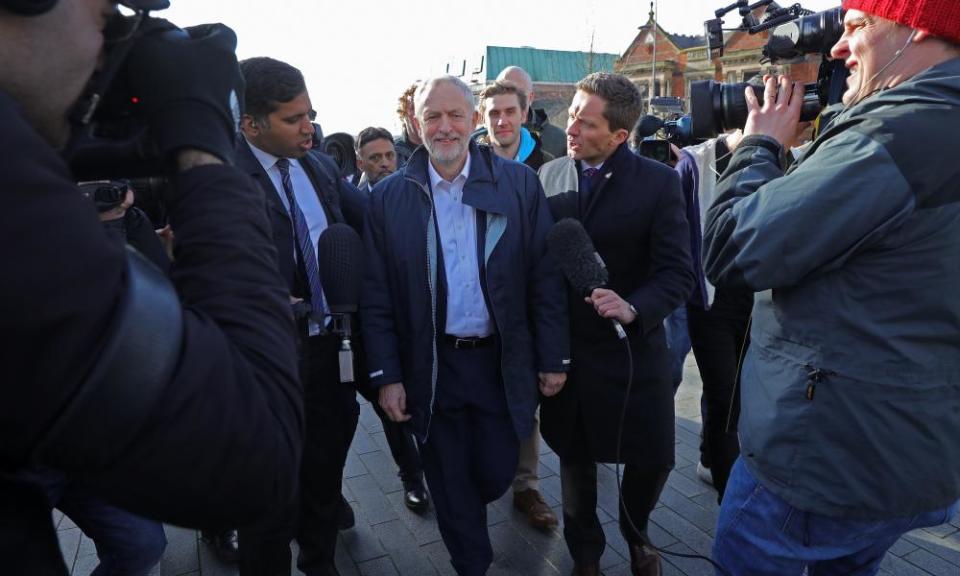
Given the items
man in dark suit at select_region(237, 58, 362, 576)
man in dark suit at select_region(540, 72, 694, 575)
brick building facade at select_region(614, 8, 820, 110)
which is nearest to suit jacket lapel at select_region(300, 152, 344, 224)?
man in dark suit at select_region(237, 58, 362, 576)

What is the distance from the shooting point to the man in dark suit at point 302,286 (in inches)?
98.6

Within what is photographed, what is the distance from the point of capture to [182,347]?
2.34 ft

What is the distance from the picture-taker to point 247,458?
0.77 m

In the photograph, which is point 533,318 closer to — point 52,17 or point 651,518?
point 651,518

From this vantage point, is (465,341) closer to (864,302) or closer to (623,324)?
(623,324)

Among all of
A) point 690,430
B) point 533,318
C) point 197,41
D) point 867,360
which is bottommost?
point 690,430

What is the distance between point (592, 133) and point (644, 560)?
75.2 inches

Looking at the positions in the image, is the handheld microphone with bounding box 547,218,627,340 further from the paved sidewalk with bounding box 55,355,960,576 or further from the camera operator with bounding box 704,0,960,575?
the paved sidewalk with bounding box 55,355,960,576

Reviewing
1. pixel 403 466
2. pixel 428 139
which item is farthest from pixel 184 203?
pixel 403 466

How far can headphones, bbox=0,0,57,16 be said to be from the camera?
66cm

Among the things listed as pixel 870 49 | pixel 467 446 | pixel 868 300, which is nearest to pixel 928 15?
pixel 870 49

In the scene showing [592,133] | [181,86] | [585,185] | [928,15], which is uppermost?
[928,15]

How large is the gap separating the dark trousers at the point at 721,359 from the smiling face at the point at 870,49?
175 centimetres

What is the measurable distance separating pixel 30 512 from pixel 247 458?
30 centimetres
